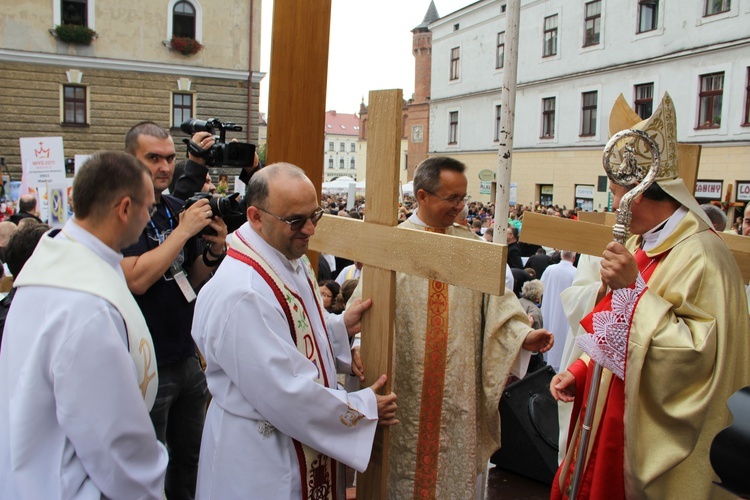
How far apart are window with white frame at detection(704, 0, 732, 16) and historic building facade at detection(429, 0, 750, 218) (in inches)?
1.2

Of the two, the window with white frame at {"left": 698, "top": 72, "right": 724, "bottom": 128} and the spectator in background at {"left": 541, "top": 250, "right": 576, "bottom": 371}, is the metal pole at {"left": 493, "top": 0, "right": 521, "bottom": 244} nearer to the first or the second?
the spectator in background at {"left": 541, "top": 250, "right": 576, "bottom": 371}

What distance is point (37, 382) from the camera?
65.3 inches

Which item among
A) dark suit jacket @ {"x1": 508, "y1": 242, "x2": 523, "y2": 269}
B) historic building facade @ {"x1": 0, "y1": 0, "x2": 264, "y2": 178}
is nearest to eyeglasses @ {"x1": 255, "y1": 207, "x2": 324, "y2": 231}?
dark suit jacket @ {"x1": 508, "y1": 242, "x2": 523, "y2": 269}

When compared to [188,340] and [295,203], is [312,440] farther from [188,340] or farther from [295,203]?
[188,340]

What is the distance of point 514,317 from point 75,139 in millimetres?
23193

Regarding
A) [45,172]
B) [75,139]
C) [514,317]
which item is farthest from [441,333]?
[75,139]

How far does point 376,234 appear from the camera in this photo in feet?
7.72

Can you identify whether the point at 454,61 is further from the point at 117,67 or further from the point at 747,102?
the point at 117,67

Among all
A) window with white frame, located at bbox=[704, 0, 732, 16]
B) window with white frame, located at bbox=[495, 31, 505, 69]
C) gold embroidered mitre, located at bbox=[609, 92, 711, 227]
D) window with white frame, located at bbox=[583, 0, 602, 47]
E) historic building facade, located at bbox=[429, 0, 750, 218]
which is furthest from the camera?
window with white frame, located at bbox=[495, 31, 505, 69]

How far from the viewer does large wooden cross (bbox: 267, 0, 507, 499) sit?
2.11 meters

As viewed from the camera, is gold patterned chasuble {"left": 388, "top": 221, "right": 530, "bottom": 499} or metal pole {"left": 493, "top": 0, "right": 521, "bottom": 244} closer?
gold patterned chasuble {"left": 388, "top": 221, "right": 530, "bottom": 499}

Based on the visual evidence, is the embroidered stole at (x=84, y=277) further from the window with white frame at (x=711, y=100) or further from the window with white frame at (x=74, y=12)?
the window with white frame at (x=74, y=12)

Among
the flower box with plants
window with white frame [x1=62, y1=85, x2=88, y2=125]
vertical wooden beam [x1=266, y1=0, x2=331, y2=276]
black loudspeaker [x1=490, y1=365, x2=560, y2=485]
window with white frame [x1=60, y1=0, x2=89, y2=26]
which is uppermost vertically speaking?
window with white frame [x1=60, y1=0, x2=89, y2=26]

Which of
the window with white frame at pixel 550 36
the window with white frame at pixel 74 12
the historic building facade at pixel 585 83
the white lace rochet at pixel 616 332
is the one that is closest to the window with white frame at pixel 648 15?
the historic building facade at pixel 585 83
